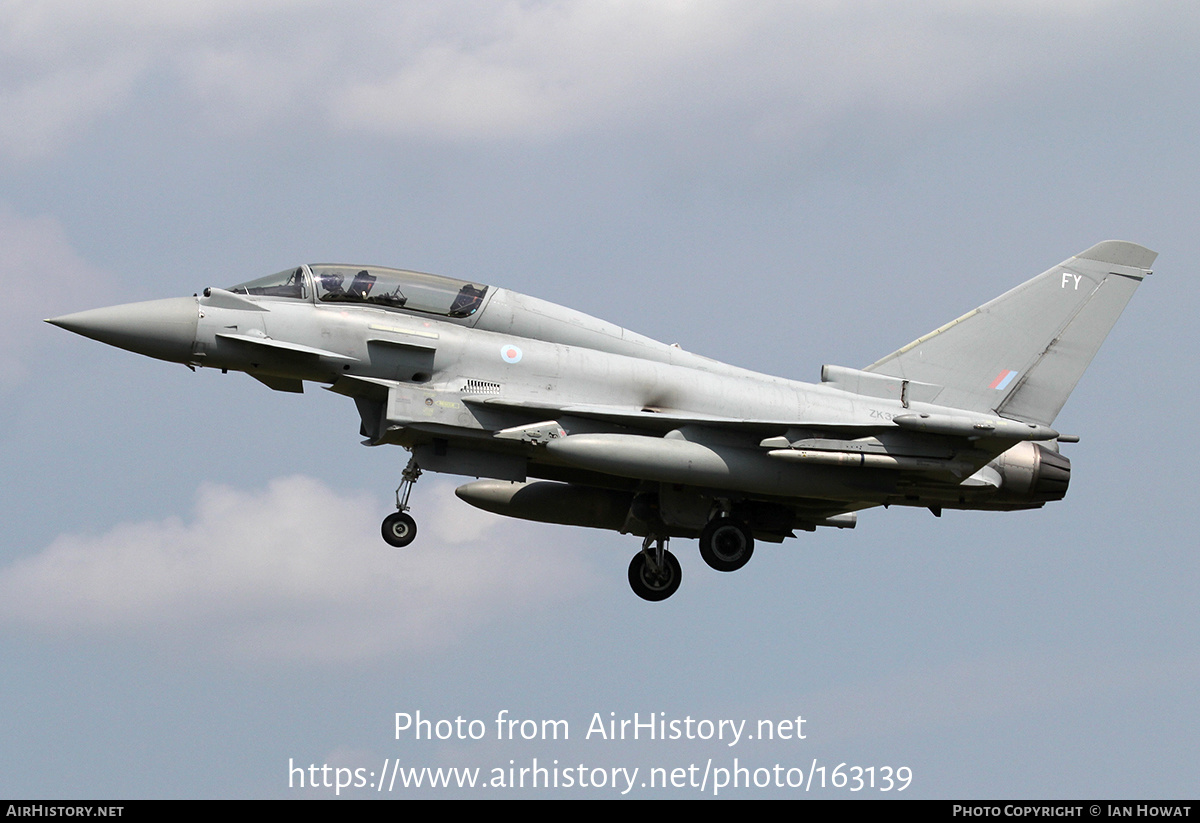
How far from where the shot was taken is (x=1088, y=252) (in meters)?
22.1

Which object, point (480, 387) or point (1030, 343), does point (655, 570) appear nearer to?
point (480, 387)

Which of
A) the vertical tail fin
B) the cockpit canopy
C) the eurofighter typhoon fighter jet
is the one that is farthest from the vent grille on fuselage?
the vertical tail fin

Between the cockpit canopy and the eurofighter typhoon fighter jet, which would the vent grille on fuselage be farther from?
the cockpit canopy

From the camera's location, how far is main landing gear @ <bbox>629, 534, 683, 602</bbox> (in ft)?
72.1

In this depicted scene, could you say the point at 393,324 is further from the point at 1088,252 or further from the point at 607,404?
the point at 1088,252

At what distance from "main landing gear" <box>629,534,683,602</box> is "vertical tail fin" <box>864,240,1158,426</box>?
13.1 feet

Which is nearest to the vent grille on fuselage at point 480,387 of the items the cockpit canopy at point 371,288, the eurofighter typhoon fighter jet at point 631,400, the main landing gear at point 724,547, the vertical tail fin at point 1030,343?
the eurofighter typhoon fighter jet at point 631,400

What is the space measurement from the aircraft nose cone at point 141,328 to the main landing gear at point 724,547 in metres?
7.25

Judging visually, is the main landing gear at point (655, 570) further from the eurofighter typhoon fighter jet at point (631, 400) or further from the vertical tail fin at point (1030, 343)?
the vertical tail fin at point (1030, 343)
